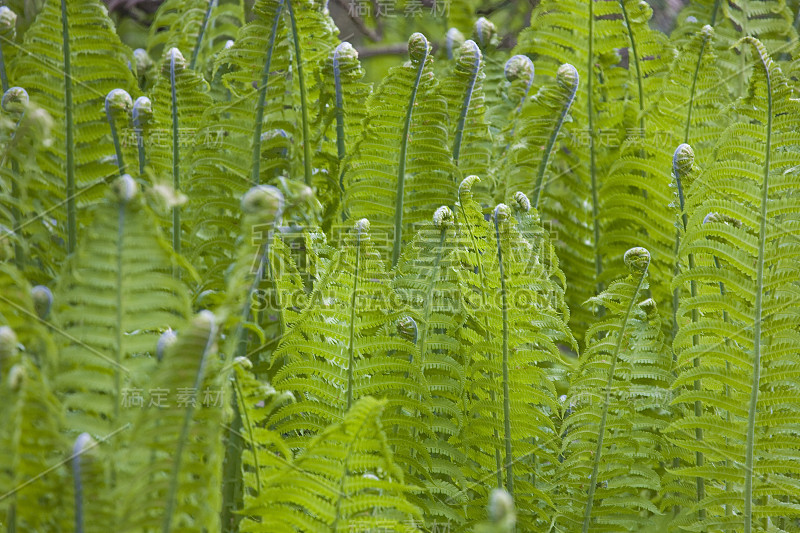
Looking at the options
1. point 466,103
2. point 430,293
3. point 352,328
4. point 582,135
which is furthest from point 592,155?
point 352,328

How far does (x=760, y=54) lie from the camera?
85 centimetres

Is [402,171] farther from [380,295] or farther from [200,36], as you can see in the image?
[200,36]

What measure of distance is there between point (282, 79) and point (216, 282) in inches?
11.7

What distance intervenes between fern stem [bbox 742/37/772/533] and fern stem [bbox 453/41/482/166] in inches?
13.5

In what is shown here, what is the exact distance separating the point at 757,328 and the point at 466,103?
0.50 meters

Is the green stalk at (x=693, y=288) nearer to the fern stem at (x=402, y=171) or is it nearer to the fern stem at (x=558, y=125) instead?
the fern stem at (x=558, y=125)

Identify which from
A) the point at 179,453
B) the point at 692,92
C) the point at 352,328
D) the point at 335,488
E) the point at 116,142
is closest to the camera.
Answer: the point at 179,453

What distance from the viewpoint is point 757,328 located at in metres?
0.82

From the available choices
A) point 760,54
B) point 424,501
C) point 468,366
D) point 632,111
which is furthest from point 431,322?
point 632,111

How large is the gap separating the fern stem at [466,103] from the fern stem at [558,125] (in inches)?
4.6

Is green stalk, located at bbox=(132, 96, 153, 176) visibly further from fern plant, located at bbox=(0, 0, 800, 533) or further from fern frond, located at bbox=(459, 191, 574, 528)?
fern frond, located at bbox=(459, 191, 574, 528)

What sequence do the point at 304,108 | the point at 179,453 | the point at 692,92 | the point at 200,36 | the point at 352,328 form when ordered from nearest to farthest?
the point at 179,453
the point at 352,328
the point at 304,108
the point at 692,92
the point at 200,36

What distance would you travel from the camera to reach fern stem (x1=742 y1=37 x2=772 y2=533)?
79 centimetres

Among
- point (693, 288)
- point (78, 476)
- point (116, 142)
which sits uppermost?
point (116, 142)
